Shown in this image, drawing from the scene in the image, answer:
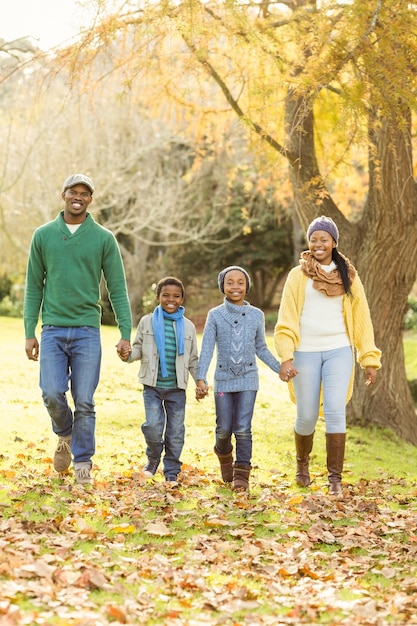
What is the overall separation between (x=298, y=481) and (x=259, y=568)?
2.40 metres

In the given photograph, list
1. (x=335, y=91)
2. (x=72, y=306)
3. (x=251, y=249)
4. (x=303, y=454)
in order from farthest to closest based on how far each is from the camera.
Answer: (x=251, y=249), (x=335, y=91), (x=303, y=454), (x=72, y=306)

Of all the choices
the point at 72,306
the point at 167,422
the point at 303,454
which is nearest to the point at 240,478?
the point at 303,454

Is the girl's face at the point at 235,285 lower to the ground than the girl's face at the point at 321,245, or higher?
lower

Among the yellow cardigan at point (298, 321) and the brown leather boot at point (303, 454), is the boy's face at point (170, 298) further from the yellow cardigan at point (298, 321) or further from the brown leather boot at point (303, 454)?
the brown leather boot at point (303, 454)

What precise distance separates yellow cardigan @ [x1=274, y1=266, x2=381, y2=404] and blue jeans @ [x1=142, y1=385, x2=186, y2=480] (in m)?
0.84

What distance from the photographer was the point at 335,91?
8656 millimetres

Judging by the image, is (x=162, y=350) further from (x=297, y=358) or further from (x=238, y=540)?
(x=238, y=540)

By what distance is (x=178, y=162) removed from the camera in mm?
28219

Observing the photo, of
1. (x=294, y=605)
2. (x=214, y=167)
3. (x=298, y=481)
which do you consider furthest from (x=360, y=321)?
(x=214, y=167)

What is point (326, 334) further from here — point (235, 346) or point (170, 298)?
point (170, 298)

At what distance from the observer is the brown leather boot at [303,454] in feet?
22.4

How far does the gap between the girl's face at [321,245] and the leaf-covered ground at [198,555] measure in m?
1.72

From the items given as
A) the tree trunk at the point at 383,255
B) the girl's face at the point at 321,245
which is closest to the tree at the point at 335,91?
the tree trunk at the point at 383,255

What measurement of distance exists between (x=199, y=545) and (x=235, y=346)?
6.45 feet
